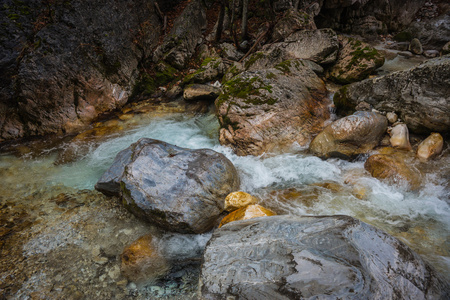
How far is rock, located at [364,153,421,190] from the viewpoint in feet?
14.0

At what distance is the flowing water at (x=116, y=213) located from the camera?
321cm

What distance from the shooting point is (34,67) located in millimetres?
6934

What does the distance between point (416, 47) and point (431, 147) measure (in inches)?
346

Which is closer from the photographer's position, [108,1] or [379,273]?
[379,273]

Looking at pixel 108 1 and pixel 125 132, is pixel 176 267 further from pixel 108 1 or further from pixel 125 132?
pixel 108 1

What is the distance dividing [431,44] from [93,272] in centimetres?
1579

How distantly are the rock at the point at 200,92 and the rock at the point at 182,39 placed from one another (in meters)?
1.84

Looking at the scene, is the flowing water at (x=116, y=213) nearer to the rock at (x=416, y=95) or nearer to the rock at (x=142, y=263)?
the rock at (x=142, y=263)

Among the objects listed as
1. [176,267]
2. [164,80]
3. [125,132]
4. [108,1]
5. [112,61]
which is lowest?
[176,267]

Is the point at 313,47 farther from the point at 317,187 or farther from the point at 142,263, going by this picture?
the point at 142,263

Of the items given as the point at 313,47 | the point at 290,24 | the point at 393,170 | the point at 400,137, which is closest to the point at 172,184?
the point at 393,170

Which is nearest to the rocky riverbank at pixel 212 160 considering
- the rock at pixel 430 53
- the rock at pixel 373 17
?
the rock at pixel 430 53

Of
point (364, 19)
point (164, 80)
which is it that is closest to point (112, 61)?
point (164, 80)

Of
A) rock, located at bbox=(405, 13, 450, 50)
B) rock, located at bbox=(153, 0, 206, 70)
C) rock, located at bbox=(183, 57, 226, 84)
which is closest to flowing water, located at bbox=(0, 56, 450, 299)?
rock, located at bbox=(183, 57, 226, 84)
